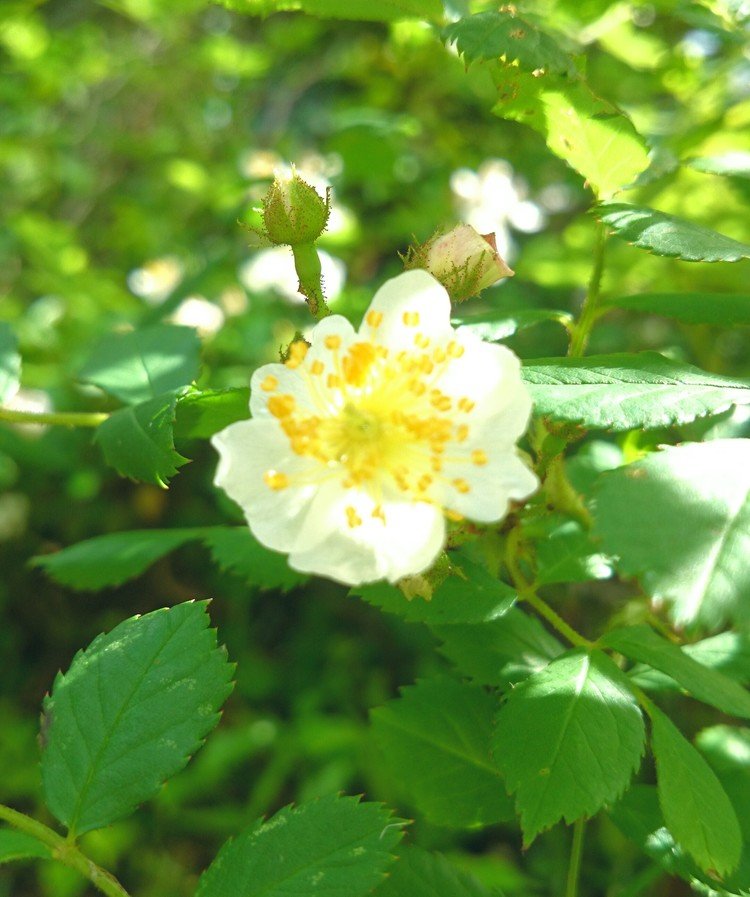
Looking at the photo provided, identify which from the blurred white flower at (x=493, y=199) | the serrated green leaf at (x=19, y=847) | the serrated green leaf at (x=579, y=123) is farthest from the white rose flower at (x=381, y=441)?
the blurred white flower at (x=493, y=199)

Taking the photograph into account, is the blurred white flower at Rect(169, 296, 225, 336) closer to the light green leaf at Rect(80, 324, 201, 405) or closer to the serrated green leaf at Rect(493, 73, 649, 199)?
the light green leaf at Rect(80, 324, 201, 405)

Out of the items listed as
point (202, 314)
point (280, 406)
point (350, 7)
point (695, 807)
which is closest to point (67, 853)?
point (280, 406)

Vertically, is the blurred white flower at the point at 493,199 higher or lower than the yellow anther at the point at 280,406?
lower

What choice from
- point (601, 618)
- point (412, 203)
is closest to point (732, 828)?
point (601, 618)

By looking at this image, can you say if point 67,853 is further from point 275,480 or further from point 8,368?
point 8,368

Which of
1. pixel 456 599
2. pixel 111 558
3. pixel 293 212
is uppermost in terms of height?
pixel 293 212

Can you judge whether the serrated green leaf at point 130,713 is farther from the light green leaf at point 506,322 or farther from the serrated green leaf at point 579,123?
the serrated green leaf at point 579,123
